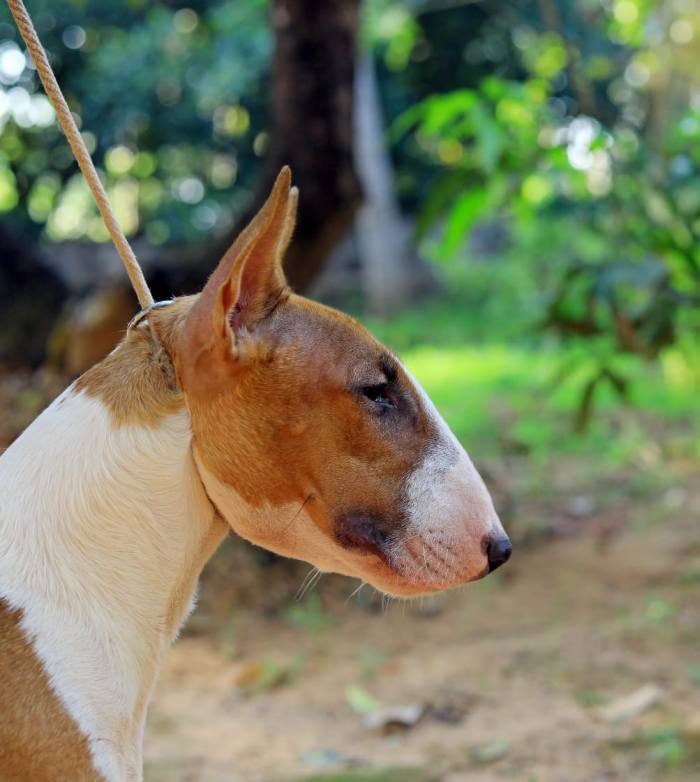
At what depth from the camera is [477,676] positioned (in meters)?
4.27

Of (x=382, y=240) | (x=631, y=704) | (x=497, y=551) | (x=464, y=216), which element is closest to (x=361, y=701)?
(x=631, y=704)

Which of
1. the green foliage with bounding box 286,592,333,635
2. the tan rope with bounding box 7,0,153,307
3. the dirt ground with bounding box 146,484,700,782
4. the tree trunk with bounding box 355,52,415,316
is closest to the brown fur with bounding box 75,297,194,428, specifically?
the tan rope with bounding box 7,0,153,307

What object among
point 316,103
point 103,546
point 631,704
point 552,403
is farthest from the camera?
point 552,403

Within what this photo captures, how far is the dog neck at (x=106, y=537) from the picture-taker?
1.67m

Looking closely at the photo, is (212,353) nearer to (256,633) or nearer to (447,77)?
(256,633)

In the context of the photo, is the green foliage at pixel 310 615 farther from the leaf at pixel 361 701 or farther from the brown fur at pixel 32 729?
the brown fur at pixel 32 729

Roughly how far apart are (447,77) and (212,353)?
15115 millimetres

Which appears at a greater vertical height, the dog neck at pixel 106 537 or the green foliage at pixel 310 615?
the dog neck at pixel 106 537

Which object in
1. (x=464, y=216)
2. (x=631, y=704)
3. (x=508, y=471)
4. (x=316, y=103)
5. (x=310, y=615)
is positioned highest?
(x=316, y=103)

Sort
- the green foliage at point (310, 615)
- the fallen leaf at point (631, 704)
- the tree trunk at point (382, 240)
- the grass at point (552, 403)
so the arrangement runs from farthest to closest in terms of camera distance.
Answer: the tree trunk at point (382, 240) → the grass at point (552, 403) → the green foliage at point (310, 615) → the fallen leaf at point (631, 704)

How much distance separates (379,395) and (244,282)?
0.30 m

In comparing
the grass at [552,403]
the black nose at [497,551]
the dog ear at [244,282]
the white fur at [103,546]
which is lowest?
the grass at [552,403]

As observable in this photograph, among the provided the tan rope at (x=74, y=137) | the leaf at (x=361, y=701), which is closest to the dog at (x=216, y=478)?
the tan rope at (x=74, y=137)

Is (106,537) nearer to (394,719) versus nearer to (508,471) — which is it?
(394,719)
